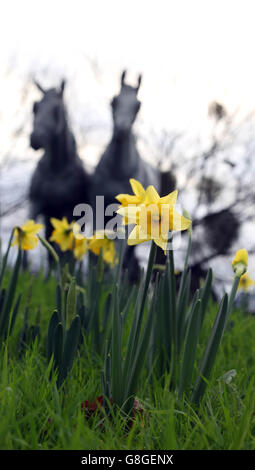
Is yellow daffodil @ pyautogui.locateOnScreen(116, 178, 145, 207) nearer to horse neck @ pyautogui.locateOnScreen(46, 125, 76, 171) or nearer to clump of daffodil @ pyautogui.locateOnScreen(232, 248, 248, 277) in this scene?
clump of daffodil @ pyautogui.locateOnScreen(232, 248, 248, 277)

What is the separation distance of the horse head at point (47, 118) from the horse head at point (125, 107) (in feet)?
2.10

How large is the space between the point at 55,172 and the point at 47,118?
545 mm

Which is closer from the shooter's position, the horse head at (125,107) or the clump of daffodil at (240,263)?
the clump of daffodil at (240,263)

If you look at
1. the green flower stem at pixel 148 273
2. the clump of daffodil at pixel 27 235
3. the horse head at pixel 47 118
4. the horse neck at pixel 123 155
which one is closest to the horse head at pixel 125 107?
the horse neck at pixel 123 155

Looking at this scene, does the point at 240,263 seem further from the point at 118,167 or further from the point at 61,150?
the point at 61,150

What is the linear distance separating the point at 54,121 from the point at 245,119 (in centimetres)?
205

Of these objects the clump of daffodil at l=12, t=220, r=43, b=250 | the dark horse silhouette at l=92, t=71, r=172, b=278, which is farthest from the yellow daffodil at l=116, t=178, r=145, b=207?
the dark horse silhouette at l=92, t=71, r=172, b=278

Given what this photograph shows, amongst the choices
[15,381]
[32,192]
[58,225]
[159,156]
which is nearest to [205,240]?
[159,156]

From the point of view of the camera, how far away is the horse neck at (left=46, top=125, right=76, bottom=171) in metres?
4.18

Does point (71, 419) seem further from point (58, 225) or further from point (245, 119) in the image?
point (245, 119)

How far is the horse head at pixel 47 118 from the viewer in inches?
159

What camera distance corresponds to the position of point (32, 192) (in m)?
4.24

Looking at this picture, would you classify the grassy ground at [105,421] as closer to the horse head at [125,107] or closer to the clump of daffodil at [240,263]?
the clump of daffodil at [240,263]

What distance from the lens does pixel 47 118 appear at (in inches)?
161
